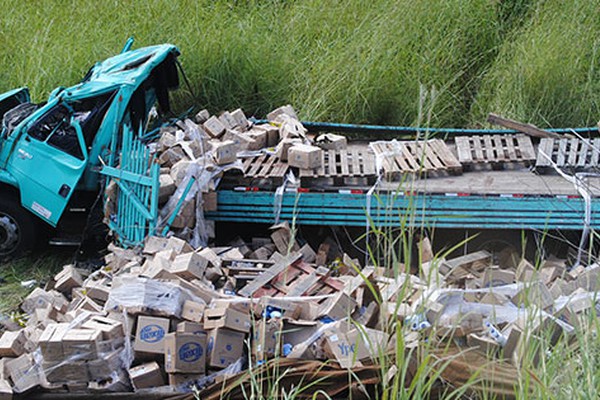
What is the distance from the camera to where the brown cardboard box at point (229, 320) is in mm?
5769

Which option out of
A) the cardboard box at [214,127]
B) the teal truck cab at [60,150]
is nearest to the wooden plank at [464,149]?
the cardboard box at [214,127]

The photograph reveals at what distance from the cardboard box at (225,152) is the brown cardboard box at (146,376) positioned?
2.71 metres

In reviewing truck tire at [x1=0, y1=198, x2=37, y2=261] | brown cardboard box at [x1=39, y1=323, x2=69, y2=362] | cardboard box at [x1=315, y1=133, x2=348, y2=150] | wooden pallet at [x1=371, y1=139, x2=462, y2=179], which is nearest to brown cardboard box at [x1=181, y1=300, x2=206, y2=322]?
brown cardboard box at [x1=39, y1=323, x2=69, y2=362]

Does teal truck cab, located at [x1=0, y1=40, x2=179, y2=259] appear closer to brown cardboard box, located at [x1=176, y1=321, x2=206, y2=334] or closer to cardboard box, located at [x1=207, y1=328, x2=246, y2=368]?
brown cardboard box, located at [x1=176, y1=321, x2=206, y2=334]

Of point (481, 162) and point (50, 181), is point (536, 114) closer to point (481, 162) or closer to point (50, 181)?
point (481, 162)

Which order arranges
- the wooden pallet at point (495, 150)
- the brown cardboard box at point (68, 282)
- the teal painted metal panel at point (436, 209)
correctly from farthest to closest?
the wooden pallet at point (495, 150) → the teal painted metal panel at point (436, 209) → the brown cardboard box at point (68, 282)

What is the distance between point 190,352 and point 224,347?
24 centimetres

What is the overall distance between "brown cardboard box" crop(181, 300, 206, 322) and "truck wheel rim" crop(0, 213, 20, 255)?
304 centimetres

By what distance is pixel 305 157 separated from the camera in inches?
312

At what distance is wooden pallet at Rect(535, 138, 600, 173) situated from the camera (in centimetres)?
824

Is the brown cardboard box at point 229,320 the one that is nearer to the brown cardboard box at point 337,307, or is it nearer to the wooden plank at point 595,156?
the brown cardboard box at point 337,307

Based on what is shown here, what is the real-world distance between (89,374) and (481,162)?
458cm

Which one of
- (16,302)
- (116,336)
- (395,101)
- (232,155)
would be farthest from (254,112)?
(116,336)

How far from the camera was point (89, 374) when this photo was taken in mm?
5750
